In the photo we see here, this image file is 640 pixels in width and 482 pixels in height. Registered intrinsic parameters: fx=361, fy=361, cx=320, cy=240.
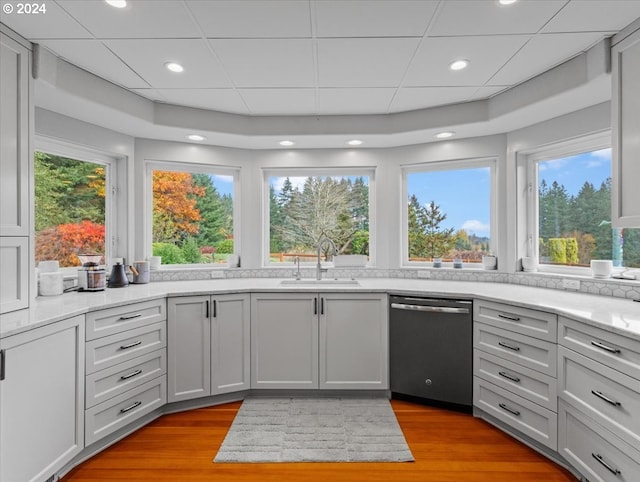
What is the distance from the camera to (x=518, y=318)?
2.33 m

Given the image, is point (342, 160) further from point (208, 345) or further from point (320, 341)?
point (208, 345)

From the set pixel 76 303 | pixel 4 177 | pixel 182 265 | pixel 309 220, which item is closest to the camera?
pixel 4 177

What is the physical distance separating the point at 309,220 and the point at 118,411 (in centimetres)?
232

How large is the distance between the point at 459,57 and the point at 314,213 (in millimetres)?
2018

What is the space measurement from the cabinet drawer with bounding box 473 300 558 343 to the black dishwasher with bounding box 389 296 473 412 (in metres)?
0.10

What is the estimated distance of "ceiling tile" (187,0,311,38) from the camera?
1.75 meters

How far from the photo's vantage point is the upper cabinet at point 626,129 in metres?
1.94

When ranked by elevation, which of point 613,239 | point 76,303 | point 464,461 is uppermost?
point 613,239

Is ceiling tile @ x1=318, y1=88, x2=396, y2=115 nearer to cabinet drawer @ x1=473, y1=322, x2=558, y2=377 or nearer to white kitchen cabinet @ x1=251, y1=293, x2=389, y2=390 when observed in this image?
white kitchen cabinet @ x1=251, y1=293, x2=389, y2=390

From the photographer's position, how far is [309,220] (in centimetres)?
382

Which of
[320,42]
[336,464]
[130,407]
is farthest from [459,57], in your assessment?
[130,407]

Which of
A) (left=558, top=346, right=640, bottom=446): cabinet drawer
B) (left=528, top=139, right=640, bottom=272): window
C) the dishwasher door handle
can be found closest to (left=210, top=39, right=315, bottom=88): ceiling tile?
the dishwasher door handle

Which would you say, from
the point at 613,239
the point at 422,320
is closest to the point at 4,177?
the point at 422,320

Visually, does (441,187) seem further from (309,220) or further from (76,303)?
Result: (76,303)
